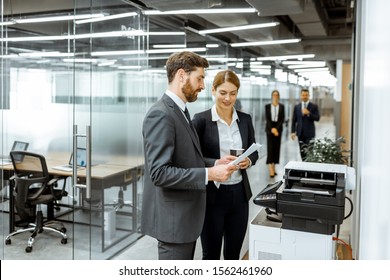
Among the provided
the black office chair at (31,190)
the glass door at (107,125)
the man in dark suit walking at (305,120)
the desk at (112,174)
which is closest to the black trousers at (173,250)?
the glass door at (107,125)

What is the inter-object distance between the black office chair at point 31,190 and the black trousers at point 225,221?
2.27m

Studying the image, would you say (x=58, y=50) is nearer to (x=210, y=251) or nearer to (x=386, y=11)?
(x=210, y=251)

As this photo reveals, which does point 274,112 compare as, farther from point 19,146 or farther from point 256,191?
point 19,146

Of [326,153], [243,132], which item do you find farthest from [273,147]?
[243,132]

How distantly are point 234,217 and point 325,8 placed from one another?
17.1 ft

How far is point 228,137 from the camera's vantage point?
2363 millimetres

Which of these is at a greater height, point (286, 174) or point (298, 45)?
point (298, 45)

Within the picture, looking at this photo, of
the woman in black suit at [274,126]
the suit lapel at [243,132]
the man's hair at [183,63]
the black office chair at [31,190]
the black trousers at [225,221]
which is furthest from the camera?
the woman in black suit at [274,126]

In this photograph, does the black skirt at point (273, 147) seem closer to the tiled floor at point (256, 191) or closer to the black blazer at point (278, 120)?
the black blazer at point (278, 120)

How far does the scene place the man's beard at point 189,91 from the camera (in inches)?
70.8

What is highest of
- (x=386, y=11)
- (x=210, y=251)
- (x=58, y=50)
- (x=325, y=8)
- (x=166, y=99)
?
(x=325, y=8)

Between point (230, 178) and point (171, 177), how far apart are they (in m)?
0.73
